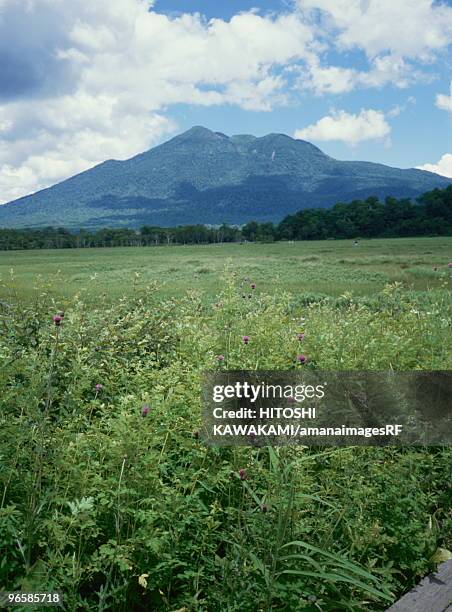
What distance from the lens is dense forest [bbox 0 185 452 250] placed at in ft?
259

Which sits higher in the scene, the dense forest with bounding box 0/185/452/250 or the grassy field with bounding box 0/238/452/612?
the dense forest with bounding box 0/185/452/250

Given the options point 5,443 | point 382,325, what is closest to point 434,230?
point 382,325

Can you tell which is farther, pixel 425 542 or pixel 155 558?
pixel 425 542

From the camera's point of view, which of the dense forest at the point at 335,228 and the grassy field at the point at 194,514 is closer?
the grassy field at the point at 194,514

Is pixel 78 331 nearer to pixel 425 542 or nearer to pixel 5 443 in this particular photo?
pixel 5 443

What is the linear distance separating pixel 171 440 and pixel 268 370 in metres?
1.11

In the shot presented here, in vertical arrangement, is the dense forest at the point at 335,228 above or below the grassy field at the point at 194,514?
above

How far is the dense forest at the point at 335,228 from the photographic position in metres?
79.1

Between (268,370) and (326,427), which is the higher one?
(268,370)

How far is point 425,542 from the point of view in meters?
3.50

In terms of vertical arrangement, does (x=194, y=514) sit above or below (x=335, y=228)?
below

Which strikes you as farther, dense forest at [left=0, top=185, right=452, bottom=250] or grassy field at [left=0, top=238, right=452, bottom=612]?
dense forest at [left=0, top=185, right=452, bottom=250]

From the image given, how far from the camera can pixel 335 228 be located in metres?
83.8

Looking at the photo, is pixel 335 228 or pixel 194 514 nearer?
pixel 194 514
